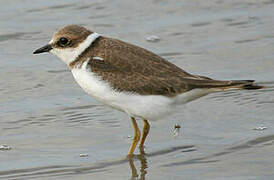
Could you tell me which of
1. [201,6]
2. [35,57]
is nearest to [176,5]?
[201,6]

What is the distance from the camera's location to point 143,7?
34.1ft

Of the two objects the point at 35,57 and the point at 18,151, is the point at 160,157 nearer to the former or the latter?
the point at 18,151

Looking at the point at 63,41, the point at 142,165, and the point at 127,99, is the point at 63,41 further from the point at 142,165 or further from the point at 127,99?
the point at 142,165

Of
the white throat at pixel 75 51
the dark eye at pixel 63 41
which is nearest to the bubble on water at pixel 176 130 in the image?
the white throat at pixel 75 51

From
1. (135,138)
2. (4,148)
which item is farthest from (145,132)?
(4,148)

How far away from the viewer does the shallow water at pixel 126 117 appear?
5816 mm

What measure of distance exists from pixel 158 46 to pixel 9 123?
2814 millimetres

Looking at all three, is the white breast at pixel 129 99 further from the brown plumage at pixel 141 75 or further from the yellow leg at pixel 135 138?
the yellow leg at pixel 135 138

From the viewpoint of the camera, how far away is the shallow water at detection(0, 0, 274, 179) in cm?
582

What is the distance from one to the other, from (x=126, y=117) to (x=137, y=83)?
3.60 ft

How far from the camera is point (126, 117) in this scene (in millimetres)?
7090

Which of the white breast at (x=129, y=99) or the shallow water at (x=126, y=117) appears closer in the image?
the shallow water at (x=126, y=117)

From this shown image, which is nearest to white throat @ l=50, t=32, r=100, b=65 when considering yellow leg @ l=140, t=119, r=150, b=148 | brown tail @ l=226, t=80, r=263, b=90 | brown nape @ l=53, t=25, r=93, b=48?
brown nape @ l=53, t=25, r=93, b=48

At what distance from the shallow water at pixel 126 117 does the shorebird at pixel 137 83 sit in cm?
44
